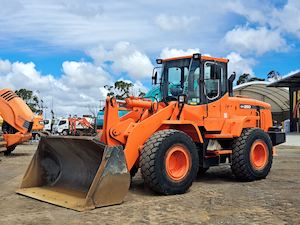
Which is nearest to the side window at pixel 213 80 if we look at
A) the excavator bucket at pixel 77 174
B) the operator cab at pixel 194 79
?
the operator cab at pixel 194 79

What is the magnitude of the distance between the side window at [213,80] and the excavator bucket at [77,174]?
2.96m

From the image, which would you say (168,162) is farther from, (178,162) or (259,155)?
(259,155)

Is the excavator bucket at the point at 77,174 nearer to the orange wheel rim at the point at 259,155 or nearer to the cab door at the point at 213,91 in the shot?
the cab door at the point at 213,91

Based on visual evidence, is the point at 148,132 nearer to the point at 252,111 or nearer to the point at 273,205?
the point at 273,205

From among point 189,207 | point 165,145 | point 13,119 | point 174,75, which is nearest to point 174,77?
point 174,75

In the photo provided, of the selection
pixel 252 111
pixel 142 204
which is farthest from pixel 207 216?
pixel 252 111

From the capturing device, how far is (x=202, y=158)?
8.69m

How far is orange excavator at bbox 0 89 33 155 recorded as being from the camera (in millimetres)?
15320

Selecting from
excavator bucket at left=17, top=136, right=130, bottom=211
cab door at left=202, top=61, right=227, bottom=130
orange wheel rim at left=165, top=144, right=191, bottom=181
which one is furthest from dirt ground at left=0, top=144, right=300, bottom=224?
cab door at left=202, top=61, right=227, bottom=130

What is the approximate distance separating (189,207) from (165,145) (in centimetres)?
118

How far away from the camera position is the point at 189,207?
21.2 ft

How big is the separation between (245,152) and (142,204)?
10.2ft

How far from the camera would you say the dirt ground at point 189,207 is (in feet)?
18.6

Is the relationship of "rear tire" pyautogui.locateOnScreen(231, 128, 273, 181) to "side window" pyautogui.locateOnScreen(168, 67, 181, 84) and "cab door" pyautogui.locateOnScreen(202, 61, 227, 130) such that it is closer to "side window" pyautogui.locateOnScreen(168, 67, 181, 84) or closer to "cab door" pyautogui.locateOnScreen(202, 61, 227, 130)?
"cab door" pyautogui.locateOnScreen(202, 61, 227, 130)
